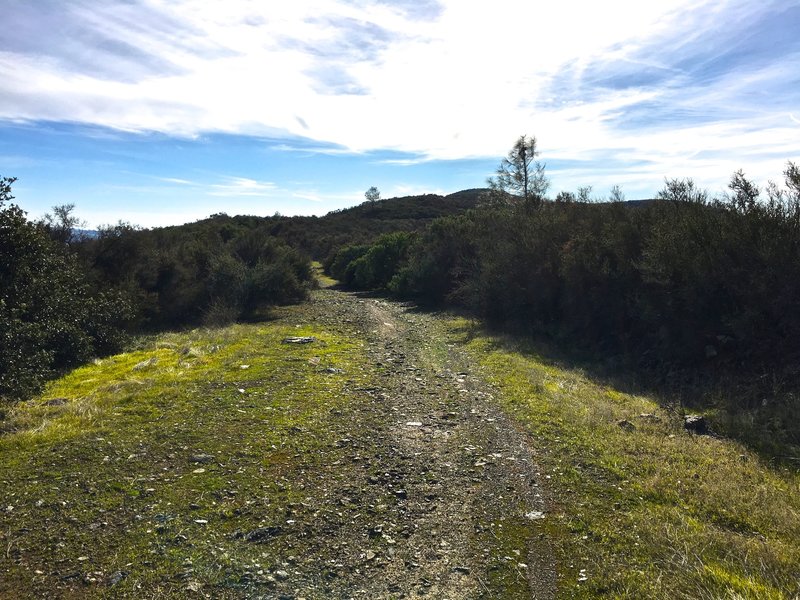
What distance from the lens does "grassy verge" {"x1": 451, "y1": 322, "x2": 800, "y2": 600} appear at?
12.6 ft

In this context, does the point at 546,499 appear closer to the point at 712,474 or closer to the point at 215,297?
the point at 712,474

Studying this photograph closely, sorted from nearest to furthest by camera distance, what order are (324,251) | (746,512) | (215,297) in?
1. (746,512)
2. (215,297)
3. (324,251)

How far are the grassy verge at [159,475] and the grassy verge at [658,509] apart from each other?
2.64 meters

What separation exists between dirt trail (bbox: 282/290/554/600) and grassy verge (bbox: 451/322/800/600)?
333mm

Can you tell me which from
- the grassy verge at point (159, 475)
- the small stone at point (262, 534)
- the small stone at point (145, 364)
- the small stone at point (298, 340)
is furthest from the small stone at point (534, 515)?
A: the small stone at point (145, 364)

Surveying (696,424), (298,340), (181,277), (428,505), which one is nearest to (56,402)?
(298,340)

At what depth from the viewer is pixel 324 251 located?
195 feet

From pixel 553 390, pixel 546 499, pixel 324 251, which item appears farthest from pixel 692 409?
pixel 324 251

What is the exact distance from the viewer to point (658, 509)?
5.00 m

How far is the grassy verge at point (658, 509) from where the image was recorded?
386 centimetres

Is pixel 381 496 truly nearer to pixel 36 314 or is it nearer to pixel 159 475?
pixel 159 475

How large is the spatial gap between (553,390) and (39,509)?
8.23m

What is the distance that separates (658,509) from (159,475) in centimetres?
575

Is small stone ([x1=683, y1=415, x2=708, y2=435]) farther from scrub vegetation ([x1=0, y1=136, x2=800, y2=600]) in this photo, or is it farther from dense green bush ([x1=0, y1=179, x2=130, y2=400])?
dense green bush ([x1=0, y1=179, x2=130, y2=400])
